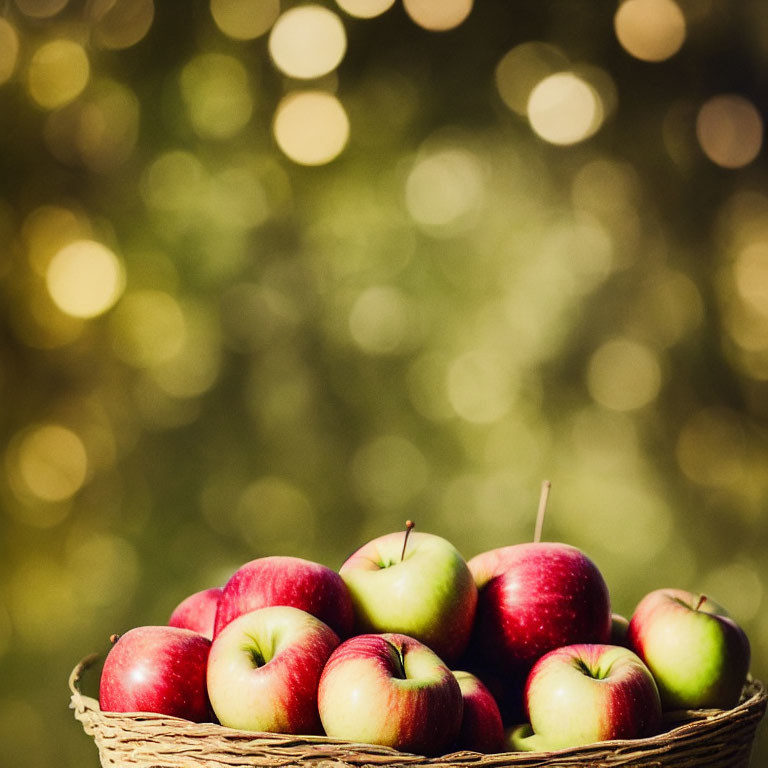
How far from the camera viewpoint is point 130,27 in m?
1.92

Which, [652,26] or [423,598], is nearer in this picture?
[423,598]

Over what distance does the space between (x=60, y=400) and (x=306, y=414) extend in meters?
0.50

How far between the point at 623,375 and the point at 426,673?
1303mm

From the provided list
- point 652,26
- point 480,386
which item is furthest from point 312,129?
point 652,26

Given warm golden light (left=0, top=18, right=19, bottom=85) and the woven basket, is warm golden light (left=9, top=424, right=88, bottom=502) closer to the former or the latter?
warm golden light (left=0, top=18, right=19, bottom=85)

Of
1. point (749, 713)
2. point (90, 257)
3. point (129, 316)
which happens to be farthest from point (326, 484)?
point (749, 713)

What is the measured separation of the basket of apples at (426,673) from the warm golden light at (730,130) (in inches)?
50.6

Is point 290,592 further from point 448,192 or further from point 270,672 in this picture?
point 448,192

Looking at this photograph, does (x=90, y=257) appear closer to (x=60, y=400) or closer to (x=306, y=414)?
(x=60, y=400)

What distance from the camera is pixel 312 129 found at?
1920 mm

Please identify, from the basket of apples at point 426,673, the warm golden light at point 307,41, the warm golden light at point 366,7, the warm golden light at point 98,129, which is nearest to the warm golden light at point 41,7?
the warm golden light at point 98,129

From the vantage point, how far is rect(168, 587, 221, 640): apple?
955mm

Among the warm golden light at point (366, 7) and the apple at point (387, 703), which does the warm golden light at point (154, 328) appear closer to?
the warm golden light at point (366, 7)

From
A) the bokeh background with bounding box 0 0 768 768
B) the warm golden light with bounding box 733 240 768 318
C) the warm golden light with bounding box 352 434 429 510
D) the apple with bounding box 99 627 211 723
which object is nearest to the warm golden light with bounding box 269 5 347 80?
the bokeh background with bounding box 0 0 768 768
